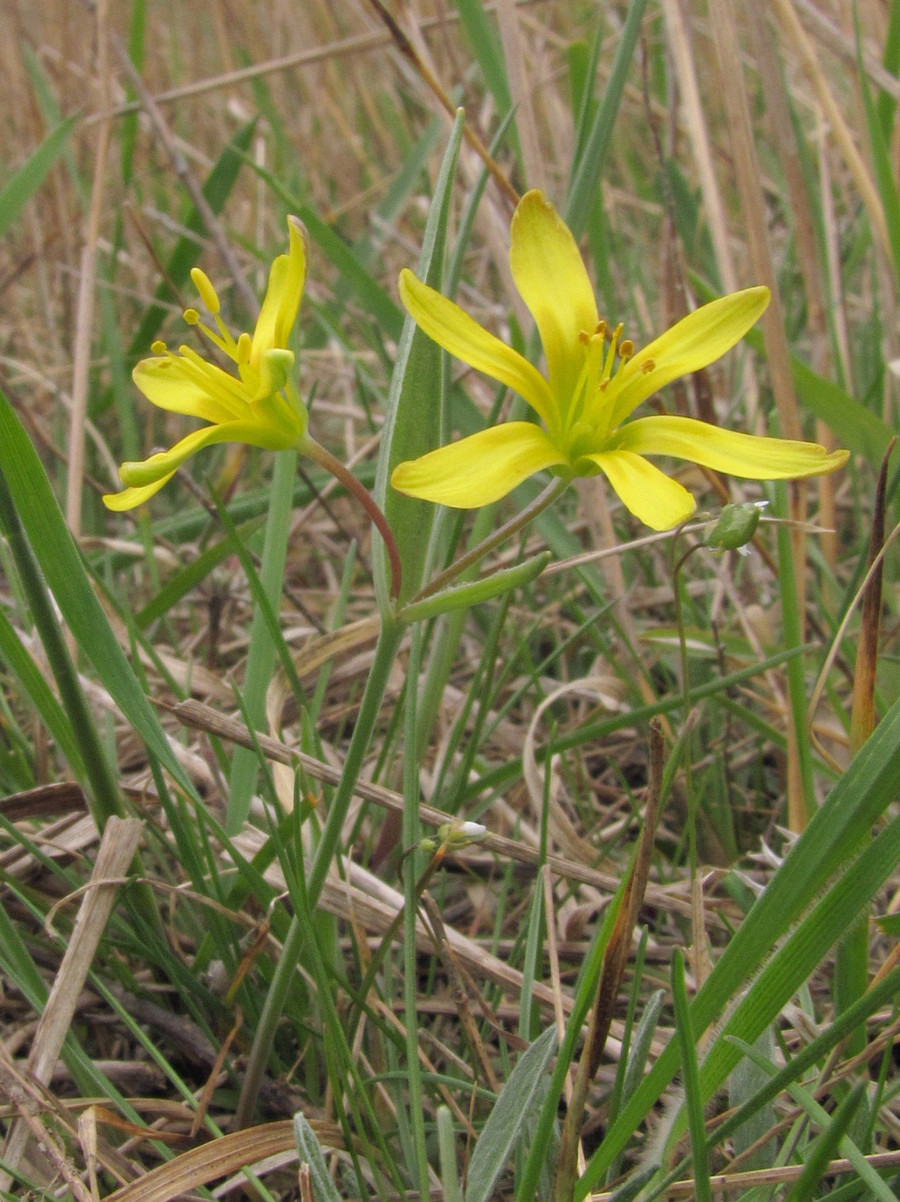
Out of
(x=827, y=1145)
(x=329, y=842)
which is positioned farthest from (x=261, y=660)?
(x=827, y=1145)

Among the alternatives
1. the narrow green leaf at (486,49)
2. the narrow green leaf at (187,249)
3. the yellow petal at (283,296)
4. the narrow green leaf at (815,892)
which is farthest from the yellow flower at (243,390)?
the narrow green leaf at (187,249)

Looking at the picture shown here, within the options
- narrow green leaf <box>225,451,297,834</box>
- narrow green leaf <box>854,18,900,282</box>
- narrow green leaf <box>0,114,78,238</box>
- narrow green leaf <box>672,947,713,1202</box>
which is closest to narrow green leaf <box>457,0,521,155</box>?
narrow green leaf <box>854,18,900,282</box>

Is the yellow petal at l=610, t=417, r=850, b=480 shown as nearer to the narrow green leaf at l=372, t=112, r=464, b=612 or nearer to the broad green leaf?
the narrow green leaf at l=372, t=112, r=464, b=612

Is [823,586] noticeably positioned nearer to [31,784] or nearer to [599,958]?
[599,958]

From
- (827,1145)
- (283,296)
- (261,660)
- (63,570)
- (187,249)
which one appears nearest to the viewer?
(827,1145)

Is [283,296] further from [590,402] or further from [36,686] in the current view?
[36,686]

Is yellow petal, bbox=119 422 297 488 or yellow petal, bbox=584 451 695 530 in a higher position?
yellow petal, bbox=119 422 297 488

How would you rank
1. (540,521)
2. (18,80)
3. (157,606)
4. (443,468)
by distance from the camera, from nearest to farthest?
(443,468) → (157,606) → (540,521) → (18,80)

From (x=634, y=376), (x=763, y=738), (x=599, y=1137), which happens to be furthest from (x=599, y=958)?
(x=763, y=738)
